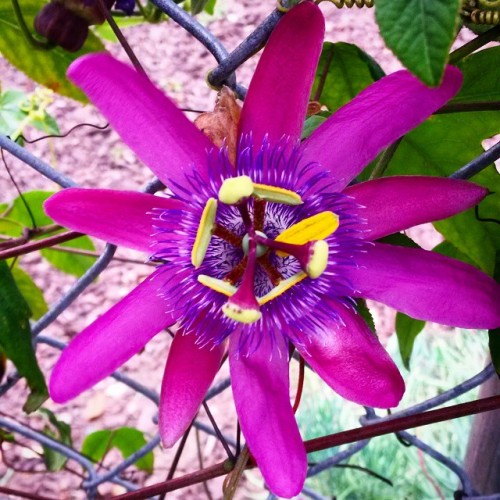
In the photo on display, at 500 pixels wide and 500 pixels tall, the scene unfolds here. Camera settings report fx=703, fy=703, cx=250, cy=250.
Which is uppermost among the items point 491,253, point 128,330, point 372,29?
point 372,29

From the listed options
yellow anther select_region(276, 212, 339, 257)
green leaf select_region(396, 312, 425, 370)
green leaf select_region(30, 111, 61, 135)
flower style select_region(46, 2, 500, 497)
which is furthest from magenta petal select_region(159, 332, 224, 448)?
green leaf select_region(30, 111, 61, 135)

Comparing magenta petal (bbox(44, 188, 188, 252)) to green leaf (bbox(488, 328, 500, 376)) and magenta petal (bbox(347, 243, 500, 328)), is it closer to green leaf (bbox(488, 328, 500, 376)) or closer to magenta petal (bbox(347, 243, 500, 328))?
magenta petal (bbox(347, 243, 500, 328))

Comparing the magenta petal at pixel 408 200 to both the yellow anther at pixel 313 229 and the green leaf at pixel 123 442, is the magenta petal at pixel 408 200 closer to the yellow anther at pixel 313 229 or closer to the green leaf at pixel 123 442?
the yellow anther at pixel 313 229

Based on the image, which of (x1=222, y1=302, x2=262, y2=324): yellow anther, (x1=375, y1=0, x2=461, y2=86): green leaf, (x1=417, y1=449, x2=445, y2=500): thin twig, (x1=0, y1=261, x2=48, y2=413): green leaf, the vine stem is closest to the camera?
(x1=375, y1=0, x2=461, y2=86): green leaf

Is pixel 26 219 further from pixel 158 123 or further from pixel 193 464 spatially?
pixel 193 464

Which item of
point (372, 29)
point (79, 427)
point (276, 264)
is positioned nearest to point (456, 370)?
point (79, 427)
